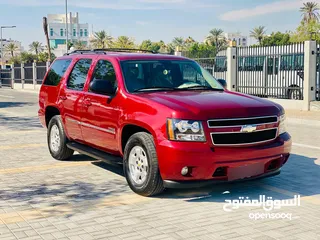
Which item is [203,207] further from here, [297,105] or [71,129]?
[297,105]

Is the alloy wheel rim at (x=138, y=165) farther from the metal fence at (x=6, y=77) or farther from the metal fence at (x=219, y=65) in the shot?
the metal fence at (x=6, y=77)

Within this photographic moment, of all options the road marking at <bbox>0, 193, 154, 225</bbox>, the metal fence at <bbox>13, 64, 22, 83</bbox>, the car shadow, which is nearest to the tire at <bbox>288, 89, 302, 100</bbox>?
the car shadow

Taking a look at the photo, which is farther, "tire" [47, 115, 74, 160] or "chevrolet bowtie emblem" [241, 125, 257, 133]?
"tire" [47, 115, 74, 160]

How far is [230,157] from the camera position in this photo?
5.40m

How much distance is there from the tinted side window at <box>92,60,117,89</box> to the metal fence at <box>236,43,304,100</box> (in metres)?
13.3

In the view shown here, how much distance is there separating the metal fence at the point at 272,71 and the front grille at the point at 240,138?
13.8m

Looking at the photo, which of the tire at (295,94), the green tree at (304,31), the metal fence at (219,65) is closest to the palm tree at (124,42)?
the green tree at (304,31)

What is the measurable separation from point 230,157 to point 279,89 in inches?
595

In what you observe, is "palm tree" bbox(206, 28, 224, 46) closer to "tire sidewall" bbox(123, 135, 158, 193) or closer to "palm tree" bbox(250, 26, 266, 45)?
"palm tree" bbox(250, 26, 266, 45)

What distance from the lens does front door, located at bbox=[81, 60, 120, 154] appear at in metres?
6.37

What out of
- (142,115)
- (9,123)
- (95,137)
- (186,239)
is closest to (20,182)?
(95,137)

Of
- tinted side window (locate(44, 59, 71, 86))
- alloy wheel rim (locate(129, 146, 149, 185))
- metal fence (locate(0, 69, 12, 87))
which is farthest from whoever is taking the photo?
metal fence (locate(0, 69, 12, 87))

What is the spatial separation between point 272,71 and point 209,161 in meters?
15.6

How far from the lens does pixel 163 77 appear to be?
21.9 feet
